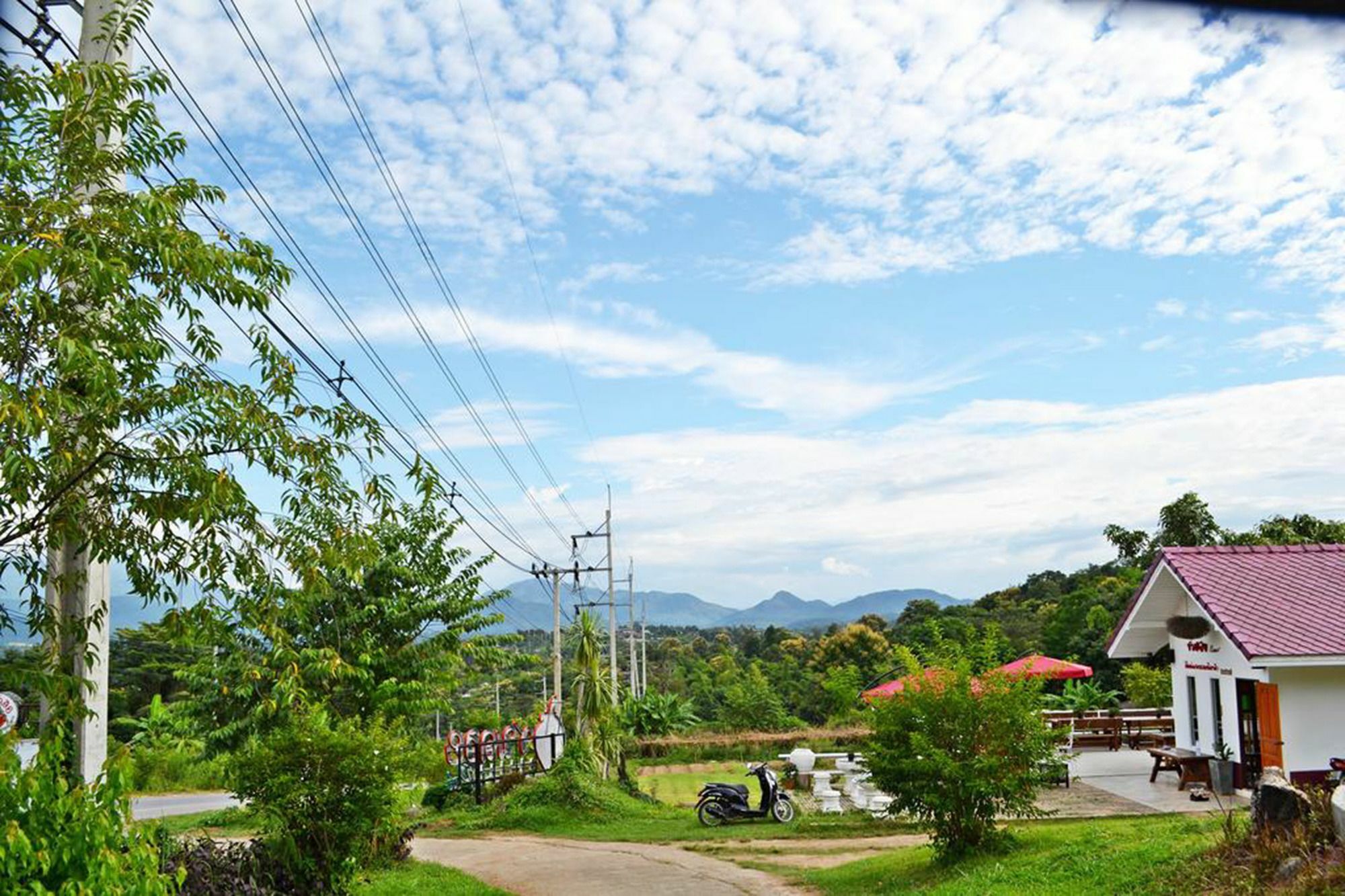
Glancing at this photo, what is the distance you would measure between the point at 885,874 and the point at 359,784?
19.1 feet

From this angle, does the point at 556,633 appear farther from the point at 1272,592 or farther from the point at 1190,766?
the point at 1272,592

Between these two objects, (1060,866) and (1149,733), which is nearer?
(1060,866)

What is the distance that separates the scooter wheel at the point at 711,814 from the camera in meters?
18.2

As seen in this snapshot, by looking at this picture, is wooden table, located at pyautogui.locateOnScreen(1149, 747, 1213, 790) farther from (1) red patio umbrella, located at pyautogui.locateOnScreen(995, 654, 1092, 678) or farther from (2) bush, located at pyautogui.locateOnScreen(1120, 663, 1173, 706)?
(2) bush, located at pyautogui.locateOnScreen(1120, 663, 1173, 706)

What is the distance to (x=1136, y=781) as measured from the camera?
67.2 feet

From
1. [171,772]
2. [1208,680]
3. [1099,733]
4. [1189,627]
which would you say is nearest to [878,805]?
[1208,680]

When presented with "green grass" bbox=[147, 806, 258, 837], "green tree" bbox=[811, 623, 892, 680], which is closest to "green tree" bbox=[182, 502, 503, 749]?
"green grass" bbox=[147, 806, 258, 837]

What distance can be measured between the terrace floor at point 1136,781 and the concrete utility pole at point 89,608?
11.2m

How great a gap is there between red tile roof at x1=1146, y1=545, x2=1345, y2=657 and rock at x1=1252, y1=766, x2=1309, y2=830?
7588mm

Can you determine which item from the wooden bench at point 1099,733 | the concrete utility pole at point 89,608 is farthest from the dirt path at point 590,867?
the wooden bench at point 1099,733

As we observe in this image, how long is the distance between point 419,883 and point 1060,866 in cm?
705

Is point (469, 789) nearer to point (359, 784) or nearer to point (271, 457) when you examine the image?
point (359, 784)

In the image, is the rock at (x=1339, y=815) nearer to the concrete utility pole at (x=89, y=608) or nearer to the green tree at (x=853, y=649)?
the concrete utility pole at (x=89, y=608)

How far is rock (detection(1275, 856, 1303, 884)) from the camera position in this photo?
834 cm
